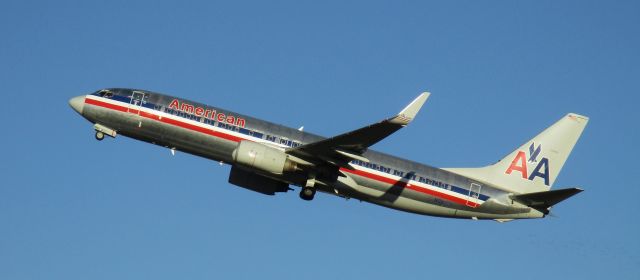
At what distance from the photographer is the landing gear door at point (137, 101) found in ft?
188

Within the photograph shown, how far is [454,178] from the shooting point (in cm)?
6031

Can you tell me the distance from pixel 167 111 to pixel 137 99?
217 cm

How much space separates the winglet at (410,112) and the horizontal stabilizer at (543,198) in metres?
10.7

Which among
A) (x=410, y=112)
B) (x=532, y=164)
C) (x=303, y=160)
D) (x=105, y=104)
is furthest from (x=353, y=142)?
(x=532, y=164)

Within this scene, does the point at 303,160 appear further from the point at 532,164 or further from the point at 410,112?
the point at 532,164

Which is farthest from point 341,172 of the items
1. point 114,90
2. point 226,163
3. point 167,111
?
point 114,90

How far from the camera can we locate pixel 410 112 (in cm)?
5166

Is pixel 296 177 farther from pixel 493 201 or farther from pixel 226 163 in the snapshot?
pixel 493 201

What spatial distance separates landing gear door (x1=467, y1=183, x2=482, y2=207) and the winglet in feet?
34.6

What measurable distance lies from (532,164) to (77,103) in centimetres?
3040

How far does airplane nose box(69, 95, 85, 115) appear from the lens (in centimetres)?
5906

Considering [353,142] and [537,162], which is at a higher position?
[537,162]

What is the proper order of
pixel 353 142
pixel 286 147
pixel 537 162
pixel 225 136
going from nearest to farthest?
pixel 353 142
pixel 225 136
pixel 286 147
pixel 537 162

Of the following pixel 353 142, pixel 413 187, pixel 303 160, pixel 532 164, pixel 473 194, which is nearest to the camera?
pixel 353 142
